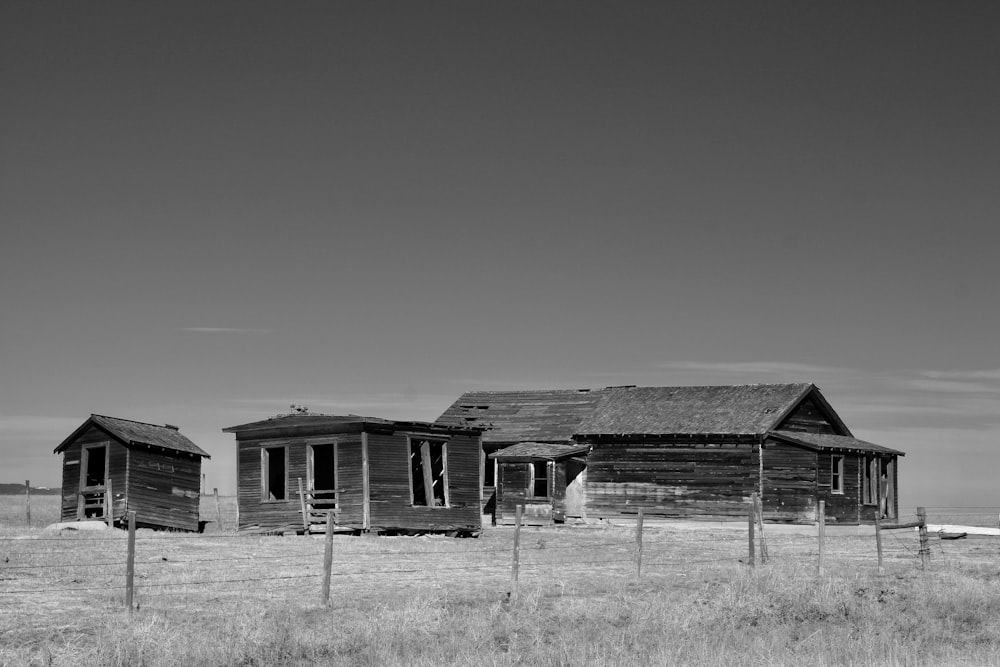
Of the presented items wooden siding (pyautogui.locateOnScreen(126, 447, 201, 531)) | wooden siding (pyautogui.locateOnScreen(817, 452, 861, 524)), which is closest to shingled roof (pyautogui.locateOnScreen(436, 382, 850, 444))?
wooden siding (pyautogui.locateOnScreen(817, 452, 861, 524))

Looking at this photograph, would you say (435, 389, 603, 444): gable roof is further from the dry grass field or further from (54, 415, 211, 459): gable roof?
the dry grass field

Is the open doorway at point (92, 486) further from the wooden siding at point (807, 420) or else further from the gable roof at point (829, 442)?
the wooden siding at point (807, 420)

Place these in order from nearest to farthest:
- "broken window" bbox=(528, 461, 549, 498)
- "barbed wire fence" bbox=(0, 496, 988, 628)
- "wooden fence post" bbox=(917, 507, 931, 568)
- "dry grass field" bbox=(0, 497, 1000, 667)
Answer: "dry grass field" bbox=(0, 497, 1000, 667)
"barbed wire fence" bbox=(0, 496, 988, 628)
"wooden fence post" bbox=(917, 507, 931, 568)
"broken window" bbox=(528, 461, 549, 498)

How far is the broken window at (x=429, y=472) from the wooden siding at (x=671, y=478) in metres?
9.52

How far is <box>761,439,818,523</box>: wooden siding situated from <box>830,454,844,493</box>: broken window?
128 cm

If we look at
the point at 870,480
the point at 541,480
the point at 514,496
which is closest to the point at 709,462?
the point at 541,480

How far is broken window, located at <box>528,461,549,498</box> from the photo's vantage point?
Result: 4456 cm

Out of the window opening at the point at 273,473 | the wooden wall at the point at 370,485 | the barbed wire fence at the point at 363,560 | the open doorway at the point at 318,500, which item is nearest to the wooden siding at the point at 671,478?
the barbed wire fence at the point at 363,560

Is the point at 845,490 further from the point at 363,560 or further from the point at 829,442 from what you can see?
the point at 363,560

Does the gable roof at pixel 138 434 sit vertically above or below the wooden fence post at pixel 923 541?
above

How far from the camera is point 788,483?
4159cm

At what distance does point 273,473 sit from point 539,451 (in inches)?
424

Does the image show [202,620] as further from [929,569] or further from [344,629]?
[929,569]

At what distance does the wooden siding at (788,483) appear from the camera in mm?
41219
